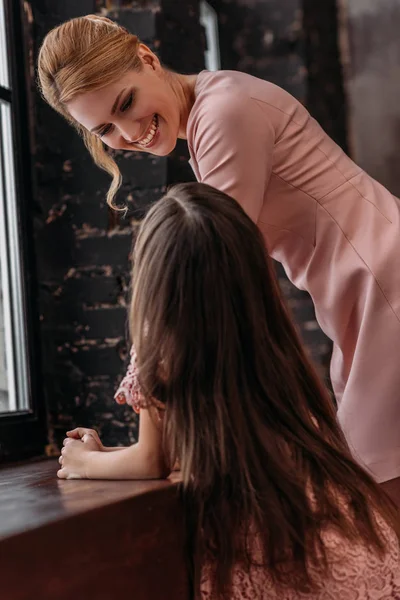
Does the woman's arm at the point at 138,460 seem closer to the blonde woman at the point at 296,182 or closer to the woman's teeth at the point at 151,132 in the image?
the blonde woman at the point at 296,182

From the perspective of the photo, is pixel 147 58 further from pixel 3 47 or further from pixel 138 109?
pixel 3 47

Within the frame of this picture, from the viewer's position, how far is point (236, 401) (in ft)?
3.59

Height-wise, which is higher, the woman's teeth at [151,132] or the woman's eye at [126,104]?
the woman's eye at [126,104]

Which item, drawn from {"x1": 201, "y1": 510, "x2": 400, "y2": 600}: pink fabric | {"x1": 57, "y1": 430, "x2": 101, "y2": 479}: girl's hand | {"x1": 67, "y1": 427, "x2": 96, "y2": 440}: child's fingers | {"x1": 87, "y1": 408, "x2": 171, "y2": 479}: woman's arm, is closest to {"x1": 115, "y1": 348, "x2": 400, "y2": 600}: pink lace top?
{"x1": 201, "y1": 510, "x2": 400, "y2": 600}: pink fabric

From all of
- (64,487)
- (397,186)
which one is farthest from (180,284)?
(397,186)

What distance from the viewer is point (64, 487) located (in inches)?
46.9

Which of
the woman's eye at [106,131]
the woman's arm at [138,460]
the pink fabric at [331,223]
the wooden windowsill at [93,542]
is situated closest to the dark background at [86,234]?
the woman's eye at [106,131]

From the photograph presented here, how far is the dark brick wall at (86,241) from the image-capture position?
7.92 feet

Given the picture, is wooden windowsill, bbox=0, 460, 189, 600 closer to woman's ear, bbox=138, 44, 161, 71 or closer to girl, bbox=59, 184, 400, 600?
girl, bbox=59, 184, 400, 600

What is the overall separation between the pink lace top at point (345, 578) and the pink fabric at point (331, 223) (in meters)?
0.39

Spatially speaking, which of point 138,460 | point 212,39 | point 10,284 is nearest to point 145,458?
point 138,460

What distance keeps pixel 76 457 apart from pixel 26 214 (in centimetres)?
122

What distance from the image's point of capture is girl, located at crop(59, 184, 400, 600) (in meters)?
1.06

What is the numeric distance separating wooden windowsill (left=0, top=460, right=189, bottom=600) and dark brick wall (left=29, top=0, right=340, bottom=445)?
4.02 ft
